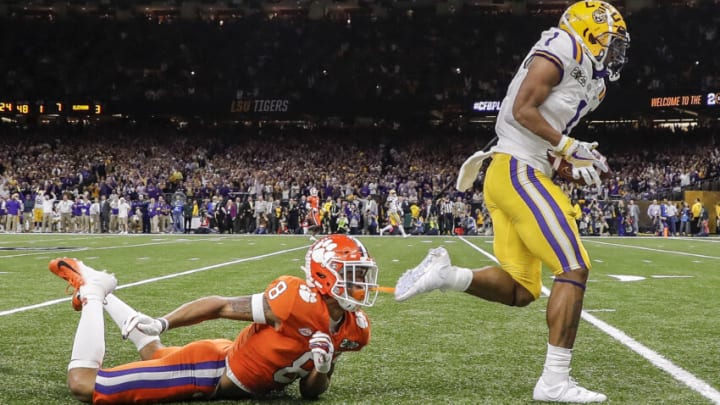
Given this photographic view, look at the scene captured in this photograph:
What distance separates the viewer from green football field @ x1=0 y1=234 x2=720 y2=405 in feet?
10.7

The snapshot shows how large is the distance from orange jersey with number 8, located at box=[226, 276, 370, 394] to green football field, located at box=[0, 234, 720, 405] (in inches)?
8.0

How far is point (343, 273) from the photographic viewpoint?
2.73 meters

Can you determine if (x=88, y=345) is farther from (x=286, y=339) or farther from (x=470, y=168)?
(x=470, y=168)

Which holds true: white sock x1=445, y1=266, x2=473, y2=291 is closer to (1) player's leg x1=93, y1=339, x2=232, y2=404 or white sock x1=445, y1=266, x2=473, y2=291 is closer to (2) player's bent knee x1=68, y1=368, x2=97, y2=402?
(1) player's leg x1=93, y1=339, x2=232, y2=404

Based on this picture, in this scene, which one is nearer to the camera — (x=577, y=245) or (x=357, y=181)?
(x=577, y=245)

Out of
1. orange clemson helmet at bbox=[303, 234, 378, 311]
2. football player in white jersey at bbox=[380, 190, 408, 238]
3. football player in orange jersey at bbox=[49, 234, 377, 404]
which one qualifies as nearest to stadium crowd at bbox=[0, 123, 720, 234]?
football player in white jersey at bbox=[380, 190, 408, 238]

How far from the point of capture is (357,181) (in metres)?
31.9

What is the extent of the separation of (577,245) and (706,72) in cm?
3664

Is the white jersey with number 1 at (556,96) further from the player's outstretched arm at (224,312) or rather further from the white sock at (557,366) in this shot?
the player's outstretched arm at (224,312)

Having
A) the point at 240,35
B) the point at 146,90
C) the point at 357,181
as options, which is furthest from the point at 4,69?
the point at 357,181

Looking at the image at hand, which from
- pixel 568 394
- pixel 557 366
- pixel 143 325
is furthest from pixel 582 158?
pixel 143 325

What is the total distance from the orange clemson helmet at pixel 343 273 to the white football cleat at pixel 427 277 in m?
0.51

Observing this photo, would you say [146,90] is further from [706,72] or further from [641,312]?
[641,312]

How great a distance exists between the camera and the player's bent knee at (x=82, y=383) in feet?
9.70
